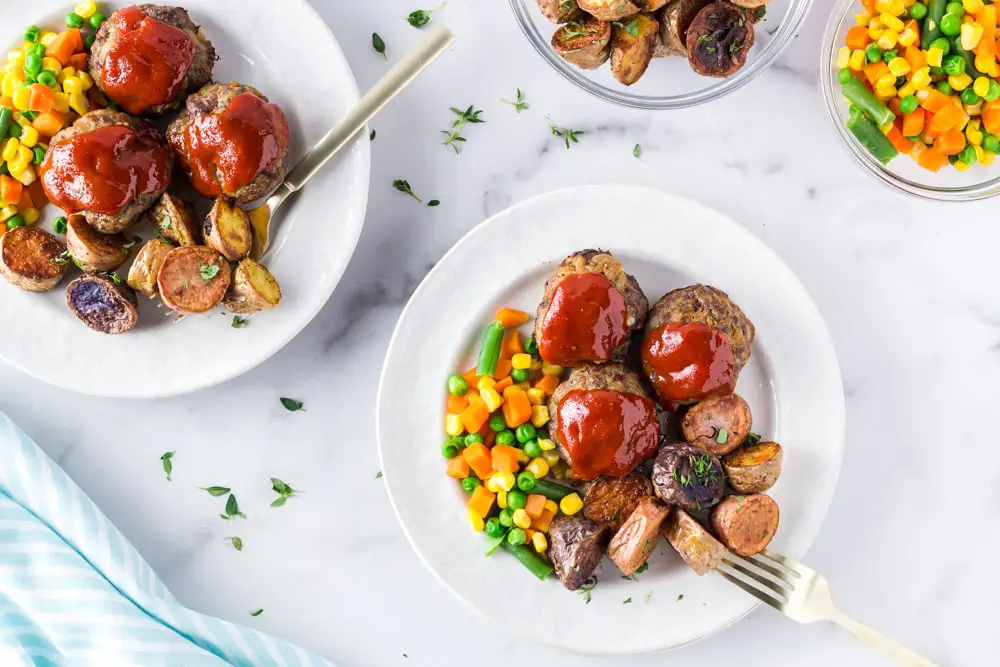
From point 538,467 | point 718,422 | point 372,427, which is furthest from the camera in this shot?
point 372,427

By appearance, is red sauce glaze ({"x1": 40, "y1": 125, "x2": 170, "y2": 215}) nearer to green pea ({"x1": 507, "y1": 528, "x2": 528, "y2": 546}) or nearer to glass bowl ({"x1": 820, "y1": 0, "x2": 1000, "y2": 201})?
green pea ({"x1": 507, "y1": 528, "x2": 528, "y2": 546})

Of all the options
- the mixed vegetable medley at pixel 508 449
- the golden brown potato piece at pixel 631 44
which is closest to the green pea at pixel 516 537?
the mixed vegetable medley at pixel 508 449

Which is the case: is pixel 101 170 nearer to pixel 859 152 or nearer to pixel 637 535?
pixel 637 535

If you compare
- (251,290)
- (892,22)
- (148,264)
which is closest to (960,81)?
(892,22)

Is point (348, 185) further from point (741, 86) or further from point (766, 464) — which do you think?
point (766, 464)

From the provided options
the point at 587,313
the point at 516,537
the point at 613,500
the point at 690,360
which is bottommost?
the point at 516,537

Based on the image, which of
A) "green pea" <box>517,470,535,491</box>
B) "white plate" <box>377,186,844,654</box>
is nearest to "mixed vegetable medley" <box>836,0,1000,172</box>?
"white plate" <box>377,186,844,654</box>

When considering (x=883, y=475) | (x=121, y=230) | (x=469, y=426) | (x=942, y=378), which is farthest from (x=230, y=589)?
(x=942, y=378)
